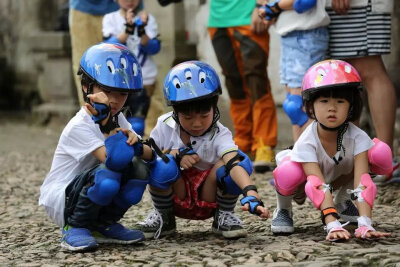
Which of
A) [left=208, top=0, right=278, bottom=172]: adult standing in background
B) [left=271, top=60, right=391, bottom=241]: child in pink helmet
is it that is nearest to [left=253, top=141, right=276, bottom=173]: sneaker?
[left=208, top=0, right=278, bottom=172]: adult standing in background

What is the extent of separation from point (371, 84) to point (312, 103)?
3.77ft

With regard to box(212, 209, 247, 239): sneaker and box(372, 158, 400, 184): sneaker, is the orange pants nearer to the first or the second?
box(372, 158, 400, 184): sneaker

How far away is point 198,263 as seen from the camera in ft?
11.2

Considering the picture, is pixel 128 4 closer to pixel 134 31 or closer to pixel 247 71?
pixel 134 31

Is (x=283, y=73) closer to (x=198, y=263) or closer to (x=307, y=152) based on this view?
(x=307, y=152)

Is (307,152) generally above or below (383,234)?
above

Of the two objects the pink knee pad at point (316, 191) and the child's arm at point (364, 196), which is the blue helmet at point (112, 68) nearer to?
the pink knee pad at point (316, 191)

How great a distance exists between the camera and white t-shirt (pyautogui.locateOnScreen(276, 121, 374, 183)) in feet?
12.5

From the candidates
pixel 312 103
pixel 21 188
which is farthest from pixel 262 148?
pixel 312 103

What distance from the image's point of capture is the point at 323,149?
3.84 meters

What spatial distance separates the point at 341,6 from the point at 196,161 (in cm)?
147

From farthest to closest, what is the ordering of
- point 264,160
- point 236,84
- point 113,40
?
point 113,40 → point 236,84 → point 264,160

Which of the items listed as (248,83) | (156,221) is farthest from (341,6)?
(156,221)

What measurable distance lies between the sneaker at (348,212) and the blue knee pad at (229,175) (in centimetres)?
49
